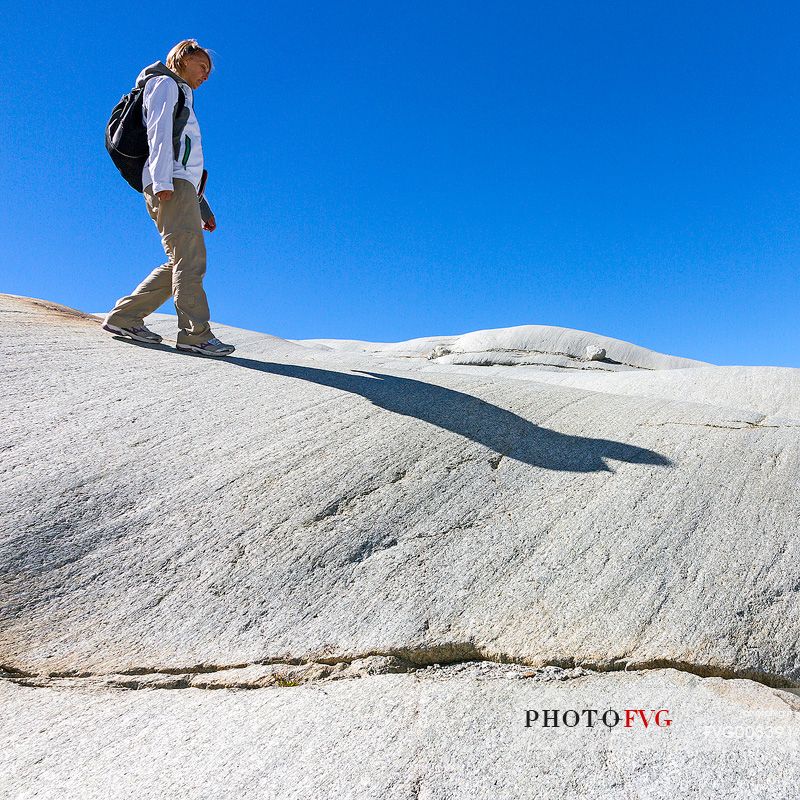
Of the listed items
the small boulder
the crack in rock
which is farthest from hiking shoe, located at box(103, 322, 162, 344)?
the small boulder

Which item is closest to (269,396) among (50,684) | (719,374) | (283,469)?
(283,469)

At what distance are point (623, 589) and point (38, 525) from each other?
144 inches

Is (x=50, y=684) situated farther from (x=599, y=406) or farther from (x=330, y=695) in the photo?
(x=599, y=406)

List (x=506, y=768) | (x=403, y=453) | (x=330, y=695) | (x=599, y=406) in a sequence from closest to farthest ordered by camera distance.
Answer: (x=506, y=768) → (x=330, y=695) → (x=403, y=453) → (x=599, y=406)

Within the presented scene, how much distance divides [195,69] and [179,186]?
1290mm

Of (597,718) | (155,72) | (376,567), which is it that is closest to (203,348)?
(155,72)

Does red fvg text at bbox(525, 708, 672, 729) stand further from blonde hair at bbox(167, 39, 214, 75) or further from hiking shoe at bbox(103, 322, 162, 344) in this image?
blonde hair at bbox(167, 39, 214, 75)

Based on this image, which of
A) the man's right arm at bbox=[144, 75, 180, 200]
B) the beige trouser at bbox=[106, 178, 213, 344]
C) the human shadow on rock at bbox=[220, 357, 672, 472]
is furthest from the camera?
the beige trouser at bbox=[106, 178, 213, 344]

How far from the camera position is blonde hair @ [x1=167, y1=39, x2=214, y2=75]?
21.4 ft

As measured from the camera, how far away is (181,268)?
6742 millimetres

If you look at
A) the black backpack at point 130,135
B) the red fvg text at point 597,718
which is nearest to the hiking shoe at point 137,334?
the black backpack at point 130,135

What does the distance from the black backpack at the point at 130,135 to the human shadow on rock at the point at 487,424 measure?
2.39m

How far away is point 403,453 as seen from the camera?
4902mm

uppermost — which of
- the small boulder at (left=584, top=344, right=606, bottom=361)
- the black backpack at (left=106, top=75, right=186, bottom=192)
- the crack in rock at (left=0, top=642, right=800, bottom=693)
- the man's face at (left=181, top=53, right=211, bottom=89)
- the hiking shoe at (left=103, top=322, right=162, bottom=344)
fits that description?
the man's face at (left=181, top=53, right=211, bottom=89)
